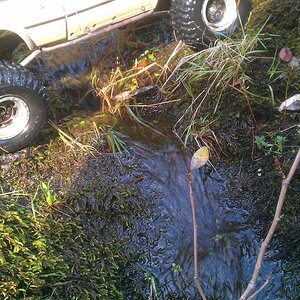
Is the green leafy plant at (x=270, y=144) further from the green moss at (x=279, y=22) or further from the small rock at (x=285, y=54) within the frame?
the green moss at (x=279, y=22)

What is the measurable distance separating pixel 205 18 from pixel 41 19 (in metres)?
1.28

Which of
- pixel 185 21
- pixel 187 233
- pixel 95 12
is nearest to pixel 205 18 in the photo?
pixel 185 21

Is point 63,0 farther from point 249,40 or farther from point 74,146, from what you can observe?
point 249,40

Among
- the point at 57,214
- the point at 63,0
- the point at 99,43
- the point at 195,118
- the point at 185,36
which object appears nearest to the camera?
the point at 57,214

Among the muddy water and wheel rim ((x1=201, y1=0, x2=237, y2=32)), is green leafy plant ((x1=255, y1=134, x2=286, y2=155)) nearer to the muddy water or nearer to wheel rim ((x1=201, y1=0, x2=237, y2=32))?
the muddy water

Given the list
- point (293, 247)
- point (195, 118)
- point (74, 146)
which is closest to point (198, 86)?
point (195, 118)

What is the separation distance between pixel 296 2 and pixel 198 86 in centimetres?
112

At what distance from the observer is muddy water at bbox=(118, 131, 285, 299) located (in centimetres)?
315

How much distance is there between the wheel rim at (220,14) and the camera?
411cm

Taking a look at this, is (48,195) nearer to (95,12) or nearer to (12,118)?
(12,118)

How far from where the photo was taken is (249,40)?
155 inches

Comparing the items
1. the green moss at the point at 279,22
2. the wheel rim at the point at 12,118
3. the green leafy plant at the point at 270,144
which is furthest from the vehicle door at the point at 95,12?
the green leafy plant at the point at 270,144

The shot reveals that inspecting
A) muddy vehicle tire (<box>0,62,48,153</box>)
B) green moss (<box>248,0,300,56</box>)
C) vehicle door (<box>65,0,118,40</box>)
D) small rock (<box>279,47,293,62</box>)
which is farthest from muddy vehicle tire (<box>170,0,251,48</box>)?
muddy vehicle tire (<box>0,62,48,153</box>)

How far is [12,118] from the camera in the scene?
3.49m
